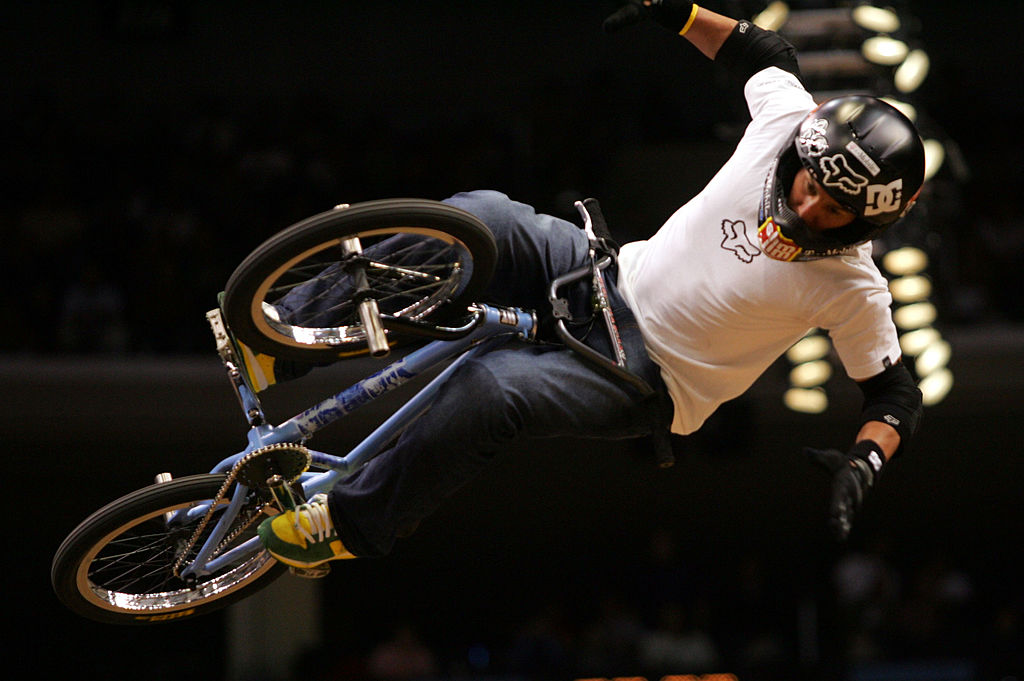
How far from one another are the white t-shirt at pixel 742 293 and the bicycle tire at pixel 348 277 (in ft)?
1.65

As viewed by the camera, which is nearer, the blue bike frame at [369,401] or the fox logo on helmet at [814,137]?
the fox logo on helmet at [814,137]

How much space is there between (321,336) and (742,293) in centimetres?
113

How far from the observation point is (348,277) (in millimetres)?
3342

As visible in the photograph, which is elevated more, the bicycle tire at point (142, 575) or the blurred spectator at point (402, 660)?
the bicycle tire at point (142, 575)

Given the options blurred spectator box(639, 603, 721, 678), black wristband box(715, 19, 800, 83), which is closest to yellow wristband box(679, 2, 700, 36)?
black wristband box(715, 19, 800, 83)

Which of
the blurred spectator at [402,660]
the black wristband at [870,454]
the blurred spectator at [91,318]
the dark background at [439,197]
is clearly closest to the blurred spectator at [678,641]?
the dark background at [439,197]

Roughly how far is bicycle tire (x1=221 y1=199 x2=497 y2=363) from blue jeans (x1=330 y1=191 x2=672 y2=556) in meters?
0.15

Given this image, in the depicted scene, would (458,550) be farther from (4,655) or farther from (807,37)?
(807,37)

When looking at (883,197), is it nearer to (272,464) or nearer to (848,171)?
(848,171)

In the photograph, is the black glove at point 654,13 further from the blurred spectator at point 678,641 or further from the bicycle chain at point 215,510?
the blurred spectator at point 678,641

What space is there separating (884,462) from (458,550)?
6.67 metres

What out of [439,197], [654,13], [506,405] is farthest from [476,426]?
[439,197]

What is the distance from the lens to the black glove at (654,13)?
136 inches

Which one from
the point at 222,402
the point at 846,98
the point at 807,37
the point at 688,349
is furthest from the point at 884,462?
the point at 222,402
